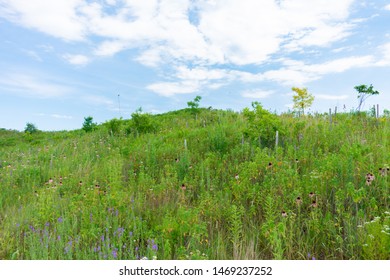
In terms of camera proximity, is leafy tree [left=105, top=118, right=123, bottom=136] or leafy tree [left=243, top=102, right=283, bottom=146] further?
leafy tree [left=105, top=118, right=123, bottom=136]

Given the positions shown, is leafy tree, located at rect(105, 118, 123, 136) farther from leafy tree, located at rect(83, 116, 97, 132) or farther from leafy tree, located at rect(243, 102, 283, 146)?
leafy tree, located at rect(243, 102, 283, 146)

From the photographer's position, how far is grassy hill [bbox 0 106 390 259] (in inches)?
153

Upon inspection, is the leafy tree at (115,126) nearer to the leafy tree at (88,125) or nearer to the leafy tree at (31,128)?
the leafy tree at (88,125)

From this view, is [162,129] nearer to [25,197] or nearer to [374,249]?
[25,197]

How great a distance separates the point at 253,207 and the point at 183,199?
4.38 ft

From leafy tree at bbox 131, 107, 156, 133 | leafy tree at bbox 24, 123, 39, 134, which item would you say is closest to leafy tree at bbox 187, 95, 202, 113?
leafy tree at bbox 131, 107, 156, 133

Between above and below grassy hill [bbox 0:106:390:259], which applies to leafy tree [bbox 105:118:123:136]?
above

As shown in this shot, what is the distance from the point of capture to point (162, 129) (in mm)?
13875

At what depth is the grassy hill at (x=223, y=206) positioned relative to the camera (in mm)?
3877

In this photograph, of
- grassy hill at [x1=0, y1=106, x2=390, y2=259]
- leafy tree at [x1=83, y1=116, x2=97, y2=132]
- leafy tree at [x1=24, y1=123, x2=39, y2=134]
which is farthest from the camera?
leafy tree at [x1=24, y1=123, x2=39, y2=134]

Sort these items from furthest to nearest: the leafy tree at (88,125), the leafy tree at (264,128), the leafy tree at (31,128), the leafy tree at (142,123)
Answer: the leafy tree at (31,128) → the leafy tree at (88,125) → the leafy tree at (142,123) → the leafy tree at (264,128)

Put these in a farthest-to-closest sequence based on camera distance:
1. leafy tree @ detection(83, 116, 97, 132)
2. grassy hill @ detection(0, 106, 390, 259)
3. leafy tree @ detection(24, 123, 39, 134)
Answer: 1. leafy tree @ detection(24, 123, 39, 134)
2. leafy tree @ detection(83, 116, 97, 132)
3. grassy hill @ detection(0, 106, 390, 259)

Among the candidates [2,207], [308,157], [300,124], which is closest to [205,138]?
[300,124]

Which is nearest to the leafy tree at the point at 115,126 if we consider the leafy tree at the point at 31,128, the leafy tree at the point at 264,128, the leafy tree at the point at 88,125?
the leafy tree at the point at 88,125
